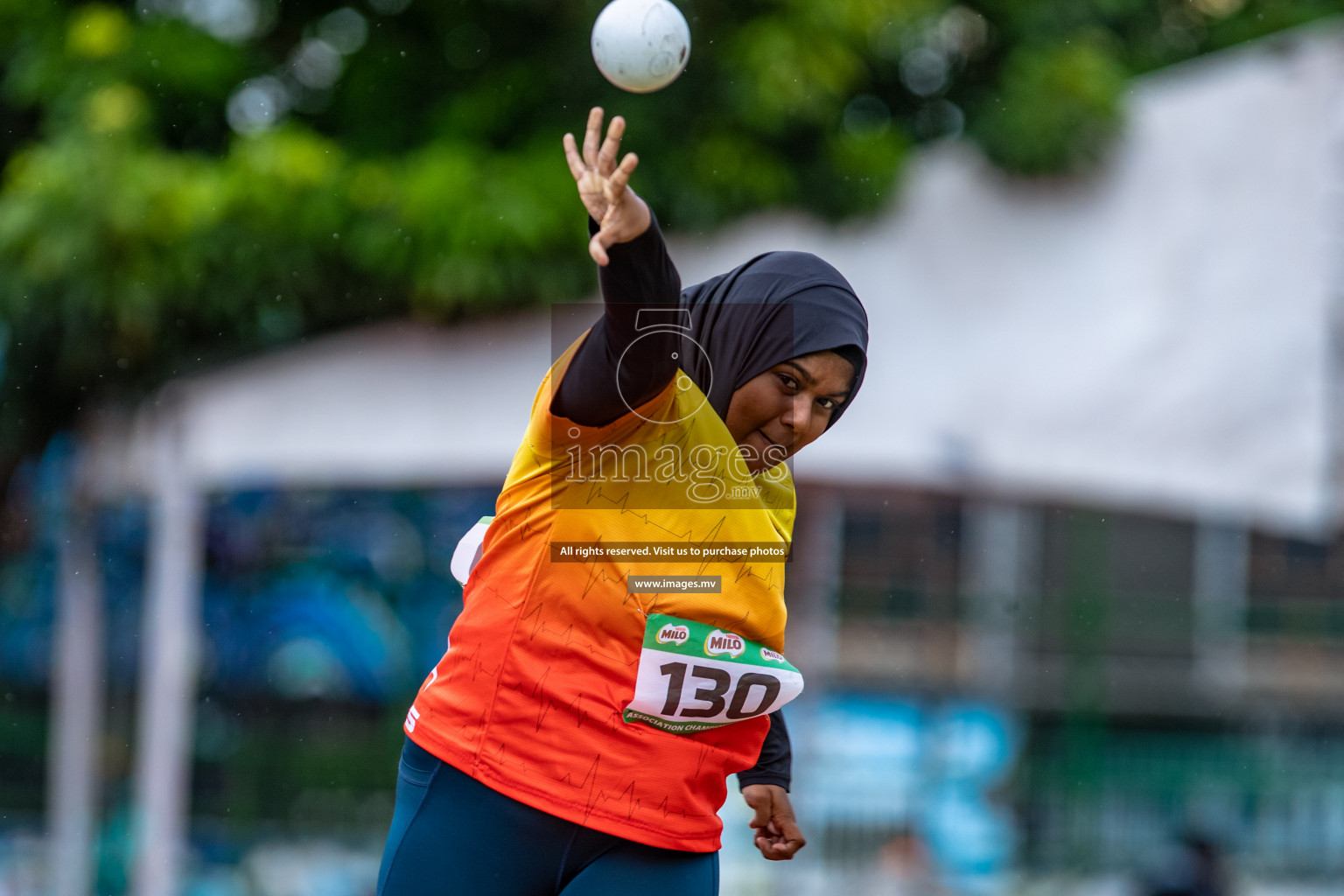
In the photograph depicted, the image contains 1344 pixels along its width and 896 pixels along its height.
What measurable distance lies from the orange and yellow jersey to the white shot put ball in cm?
49

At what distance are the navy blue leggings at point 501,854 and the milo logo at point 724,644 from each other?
27 centimetres

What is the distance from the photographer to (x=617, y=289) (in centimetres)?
151

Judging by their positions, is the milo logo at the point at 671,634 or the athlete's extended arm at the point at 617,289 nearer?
the athlete's extended arm at the point at 617,289

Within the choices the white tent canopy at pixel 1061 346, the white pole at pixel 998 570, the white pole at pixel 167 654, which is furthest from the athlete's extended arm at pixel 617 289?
the white pole at pixel 998 570

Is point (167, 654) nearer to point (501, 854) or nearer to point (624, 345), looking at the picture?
point (501, 854)

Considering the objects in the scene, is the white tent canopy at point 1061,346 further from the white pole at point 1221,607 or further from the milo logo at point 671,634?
the white pole at point 1221,607

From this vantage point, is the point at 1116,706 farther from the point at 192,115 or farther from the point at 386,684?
the point at 192,115

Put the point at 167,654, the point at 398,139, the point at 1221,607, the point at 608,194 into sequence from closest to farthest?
the point at 608,194 → the point at 398,139 → the point at 167,654 → the point at 1221,607

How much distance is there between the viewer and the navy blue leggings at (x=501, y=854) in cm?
171

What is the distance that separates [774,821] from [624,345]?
2.71ft

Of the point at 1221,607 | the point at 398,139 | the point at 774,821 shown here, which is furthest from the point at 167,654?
the point at 1221,607

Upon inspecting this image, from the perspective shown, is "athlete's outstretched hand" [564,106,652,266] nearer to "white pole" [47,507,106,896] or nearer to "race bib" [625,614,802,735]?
"race bib" [625,614,802,735]

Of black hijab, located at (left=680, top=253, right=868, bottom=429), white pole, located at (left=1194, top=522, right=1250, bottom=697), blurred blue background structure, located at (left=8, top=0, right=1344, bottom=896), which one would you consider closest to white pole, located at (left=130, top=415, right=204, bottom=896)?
blurred blue background structure, located at (left=8, top=0, right=1344, bottom=896)

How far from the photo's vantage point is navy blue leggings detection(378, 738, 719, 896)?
1708 millimetres
